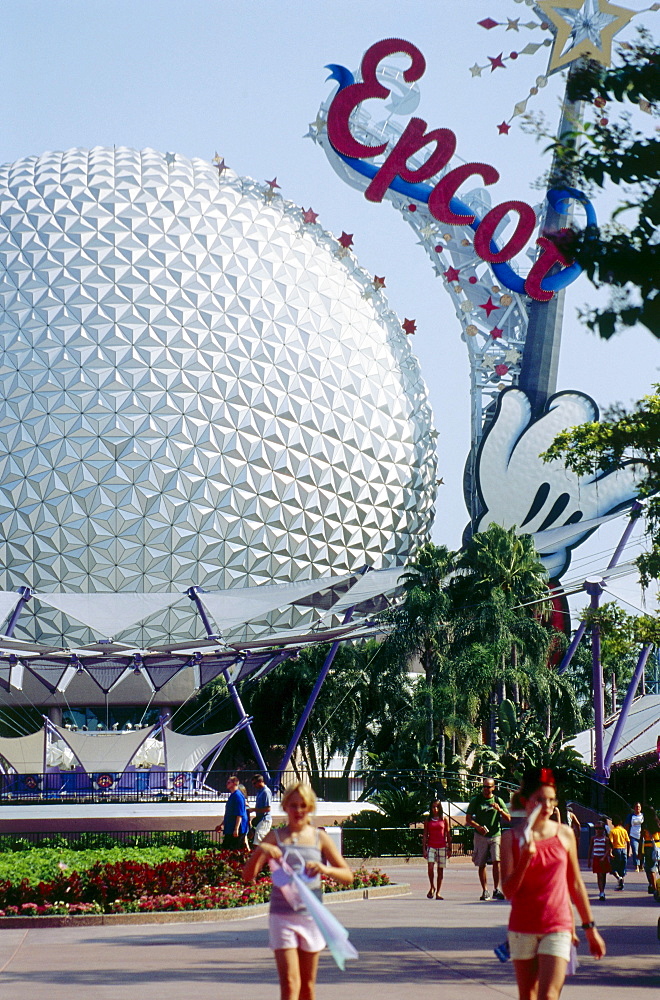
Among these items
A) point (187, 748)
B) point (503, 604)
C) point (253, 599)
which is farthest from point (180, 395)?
point (187, 748)

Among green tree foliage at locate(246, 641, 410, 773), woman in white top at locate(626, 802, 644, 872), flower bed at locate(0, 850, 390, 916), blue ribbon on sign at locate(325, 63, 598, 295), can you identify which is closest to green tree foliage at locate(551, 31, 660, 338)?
flower bed at locate(0, 850, 390, 916)

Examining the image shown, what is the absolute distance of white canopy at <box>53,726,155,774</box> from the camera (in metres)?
36.5

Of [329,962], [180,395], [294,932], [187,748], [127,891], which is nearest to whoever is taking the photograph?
[294,932]

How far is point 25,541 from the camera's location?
173 ft

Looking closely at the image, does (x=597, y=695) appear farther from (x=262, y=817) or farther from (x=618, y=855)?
(x=262, y=817)

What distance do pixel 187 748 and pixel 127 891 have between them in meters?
20.3

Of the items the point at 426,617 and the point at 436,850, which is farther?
the point at 426,617

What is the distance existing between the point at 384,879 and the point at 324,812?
11.9m

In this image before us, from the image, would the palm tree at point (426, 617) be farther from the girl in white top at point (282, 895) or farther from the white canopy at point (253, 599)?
the girl in white top at point (282, 895)

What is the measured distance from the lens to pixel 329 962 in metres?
13.2

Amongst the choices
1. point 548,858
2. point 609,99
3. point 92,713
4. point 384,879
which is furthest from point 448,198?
point 548,858

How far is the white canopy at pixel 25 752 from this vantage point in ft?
123

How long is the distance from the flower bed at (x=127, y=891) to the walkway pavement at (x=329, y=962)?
0.63 m

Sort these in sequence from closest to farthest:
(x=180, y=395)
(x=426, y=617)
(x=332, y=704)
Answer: (x=426, y=617) < (x=332, y=704) < (x=180, y=395)
